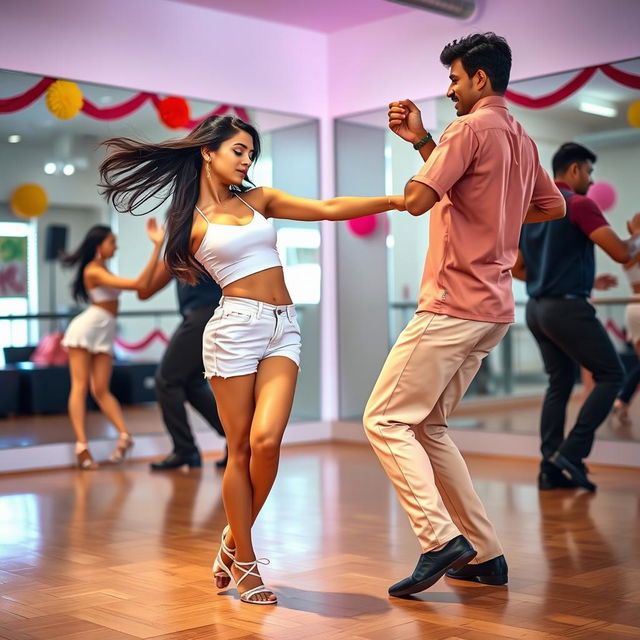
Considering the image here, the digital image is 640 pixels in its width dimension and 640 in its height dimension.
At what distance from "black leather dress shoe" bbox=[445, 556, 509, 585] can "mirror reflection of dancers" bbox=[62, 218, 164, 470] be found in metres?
3.73

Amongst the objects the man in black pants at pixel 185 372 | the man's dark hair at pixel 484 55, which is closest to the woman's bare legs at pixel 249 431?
the man's dark hair at pixel 484 55

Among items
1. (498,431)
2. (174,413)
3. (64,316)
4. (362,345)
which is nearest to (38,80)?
(64,316)

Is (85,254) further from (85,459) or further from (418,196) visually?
(418,196)

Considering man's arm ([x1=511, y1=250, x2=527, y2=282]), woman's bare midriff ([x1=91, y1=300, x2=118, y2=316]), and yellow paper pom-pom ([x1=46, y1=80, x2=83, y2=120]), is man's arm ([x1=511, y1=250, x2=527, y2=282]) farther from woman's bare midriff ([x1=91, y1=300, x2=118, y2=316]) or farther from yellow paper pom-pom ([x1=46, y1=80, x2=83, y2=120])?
yellow paper pom-pom ([x1=46, y1=80, x2=83, y2=120])

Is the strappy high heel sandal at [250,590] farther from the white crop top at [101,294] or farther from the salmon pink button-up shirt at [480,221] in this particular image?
the white crop top at [101,294]

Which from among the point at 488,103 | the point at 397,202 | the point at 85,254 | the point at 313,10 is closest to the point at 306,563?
the point at 397,202

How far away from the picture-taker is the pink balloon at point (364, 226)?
7.99m

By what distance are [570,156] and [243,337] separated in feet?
8.94

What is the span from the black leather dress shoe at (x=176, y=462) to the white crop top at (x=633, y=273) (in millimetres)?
2875

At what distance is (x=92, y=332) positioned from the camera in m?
6.82

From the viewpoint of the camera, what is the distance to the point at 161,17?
7.18 meters

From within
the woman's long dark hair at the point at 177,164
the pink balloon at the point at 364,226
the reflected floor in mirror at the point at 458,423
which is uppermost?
the pink balloon at the point at 364,226

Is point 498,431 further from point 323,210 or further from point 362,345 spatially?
point 323,210

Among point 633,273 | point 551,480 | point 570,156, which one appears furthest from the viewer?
point 633,273
